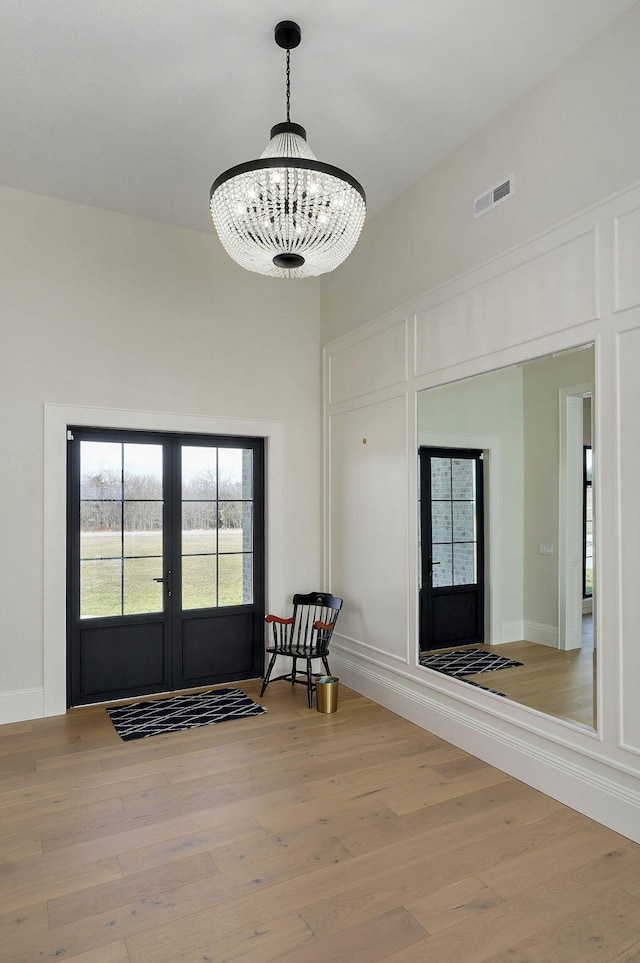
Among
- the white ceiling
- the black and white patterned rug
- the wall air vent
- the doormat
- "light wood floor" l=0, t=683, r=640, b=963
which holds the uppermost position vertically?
the white ceiling

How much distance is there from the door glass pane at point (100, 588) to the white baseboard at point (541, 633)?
2935 millimetres

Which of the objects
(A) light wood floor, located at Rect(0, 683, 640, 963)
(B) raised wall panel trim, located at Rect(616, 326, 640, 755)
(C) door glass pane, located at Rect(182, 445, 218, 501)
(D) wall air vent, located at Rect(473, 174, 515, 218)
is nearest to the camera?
(A) light wood floor, located at Rect(0, 683, 640, 963)

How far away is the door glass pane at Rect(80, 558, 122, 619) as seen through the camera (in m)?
4.50

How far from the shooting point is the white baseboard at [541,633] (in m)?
3.14

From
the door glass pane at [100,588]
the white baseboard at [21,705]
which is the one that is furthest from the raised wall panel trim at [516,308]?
the white baseboard at [21,705]

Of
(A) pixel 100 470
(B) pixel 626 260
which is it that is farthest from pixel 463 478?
(A) pixel 100 470

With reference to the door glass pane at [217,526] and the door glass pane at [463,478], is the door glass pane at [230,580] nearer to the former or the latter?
the door glass pane at [217,526]

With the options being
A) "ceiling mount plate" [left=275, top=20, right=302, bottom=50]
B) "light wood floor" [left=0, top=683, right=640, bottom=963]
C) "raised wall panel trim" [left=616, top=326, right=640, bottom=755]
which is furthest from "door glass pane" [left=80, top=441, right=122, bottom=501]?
"raised wall panel trim" [left=616, top=326, right=640, bottom=755]

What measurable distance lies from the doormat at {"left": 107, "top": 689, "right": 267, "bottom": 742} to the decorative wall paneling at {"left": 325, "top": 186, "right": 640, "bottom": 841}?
37.3 inches

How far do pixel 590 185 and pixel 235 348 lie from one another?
2932mm

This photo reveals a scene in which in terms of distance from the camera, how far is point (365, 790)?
3.13 m

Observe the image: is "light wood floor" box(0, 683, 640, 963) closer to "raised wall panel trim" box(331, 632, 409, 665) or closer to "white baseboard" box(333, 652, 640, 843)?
"white baseboard" box(333, 652, 640, 843)

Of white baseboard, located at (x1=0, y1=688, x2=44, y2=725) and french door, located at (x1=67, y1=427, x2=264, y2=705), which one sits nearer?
white baseboard, located at (x1=0, y1=688, x2=44, y2=725)

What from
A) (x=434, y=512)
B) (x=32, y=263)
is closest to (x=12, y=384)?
(x=32, y=263)
